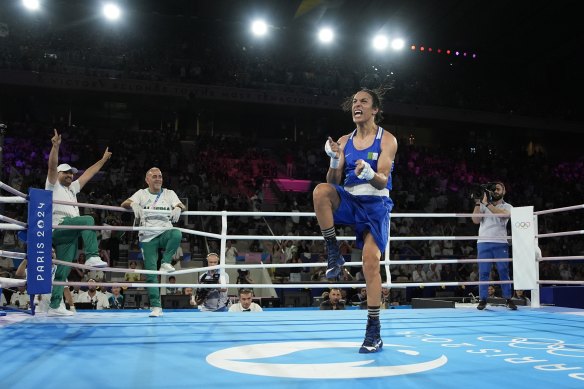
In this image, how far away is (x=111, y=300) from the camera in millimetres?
7301

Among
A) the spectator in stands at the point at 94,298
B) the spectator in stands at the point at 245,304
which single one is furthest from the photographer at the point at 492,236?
the spectator in stands at the point at 94,298

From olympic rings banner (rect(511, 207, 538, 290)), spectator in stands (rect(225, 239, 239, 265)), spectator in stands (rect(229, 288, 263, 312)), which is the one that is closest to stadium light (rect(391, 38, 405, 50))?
spectator in stands (rect(225, 239, 239, 265))

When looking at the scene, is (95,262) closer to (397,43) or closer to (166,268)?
(166,268)

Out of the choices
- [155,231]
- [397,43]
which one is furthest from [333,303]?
[397,43]

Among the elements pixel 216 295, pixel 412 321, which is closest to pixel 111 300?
pixel 216 295

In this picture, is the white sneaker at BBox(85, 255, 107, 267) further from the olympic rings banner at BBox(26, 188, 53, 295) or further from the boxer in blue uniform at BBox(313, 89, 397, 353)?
the boxer in blue uniform at BBox(313, 89, 397, 353)

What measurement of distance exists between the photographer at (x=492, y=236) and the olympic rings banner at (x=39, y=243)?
11.7ft

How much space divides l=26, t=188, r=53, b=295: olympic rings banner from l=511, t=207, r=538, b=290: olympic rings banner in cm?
386

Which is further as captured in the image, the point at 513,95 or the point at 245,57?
the point at 513,95

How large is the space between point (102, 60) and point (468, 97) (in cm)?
1190

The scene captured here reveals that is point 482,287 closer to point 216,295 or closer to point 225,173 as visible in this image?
point 216,295

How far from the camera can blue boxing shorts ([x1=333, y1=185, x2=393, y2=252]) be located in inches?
104

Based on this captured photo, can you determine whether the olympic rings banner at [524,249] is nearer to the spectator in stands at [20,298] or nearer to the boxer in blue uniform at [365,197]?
the boxer in blue uniform at [365,197]

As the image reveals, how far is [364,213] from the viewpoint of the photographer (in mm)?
2656
